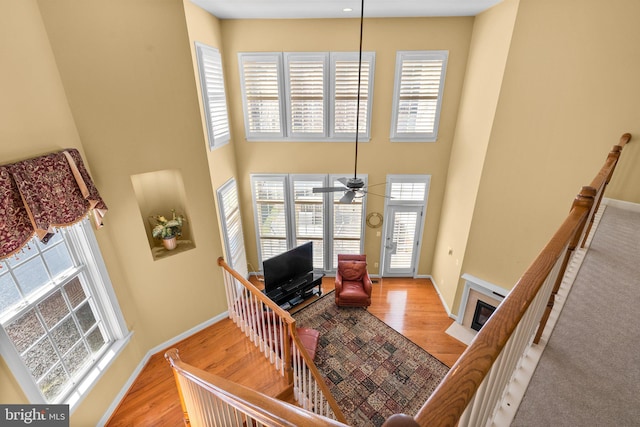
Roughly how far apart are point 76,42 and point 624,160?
605 cm

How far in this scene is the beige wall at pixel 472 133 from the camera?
4.39 metres

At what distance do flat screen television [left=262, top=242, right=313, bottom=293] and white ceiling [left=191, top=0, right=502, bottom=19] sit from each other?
14.2ft

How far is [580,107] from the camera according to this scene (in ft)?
11.7

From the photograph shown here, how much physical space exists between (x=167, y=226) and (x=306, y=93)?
3.66 metres

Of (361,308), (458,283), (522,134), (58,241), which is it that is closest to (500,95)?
(522,134)

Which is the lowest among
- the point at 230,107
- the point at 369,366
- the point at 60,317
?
the point at 369,366

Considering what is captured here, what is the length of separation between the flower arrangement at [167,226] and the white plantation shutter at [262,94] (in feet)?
8.67

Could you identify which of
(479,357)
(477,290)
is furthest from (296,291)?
(479,357)

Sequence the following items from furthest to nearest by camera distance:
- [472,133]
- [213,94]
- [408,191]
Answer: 1. [408,191]
2. [472,133]
3. [213,94]

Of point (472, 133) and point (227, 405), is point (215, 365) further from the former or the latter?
point (472, 133)

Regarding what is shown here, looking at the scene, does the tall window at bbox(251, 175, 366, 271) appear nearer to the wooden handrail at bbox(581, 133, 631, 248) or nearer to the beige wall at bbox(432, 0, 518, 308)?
the beige wall at bbox(432, 0, 518, 308)

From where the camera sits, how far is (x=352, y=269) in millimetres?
6449

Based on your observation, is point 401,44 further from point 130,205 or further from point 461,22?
point 130,205

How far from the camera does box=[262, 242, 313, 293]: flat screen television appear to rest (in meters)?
5.70
